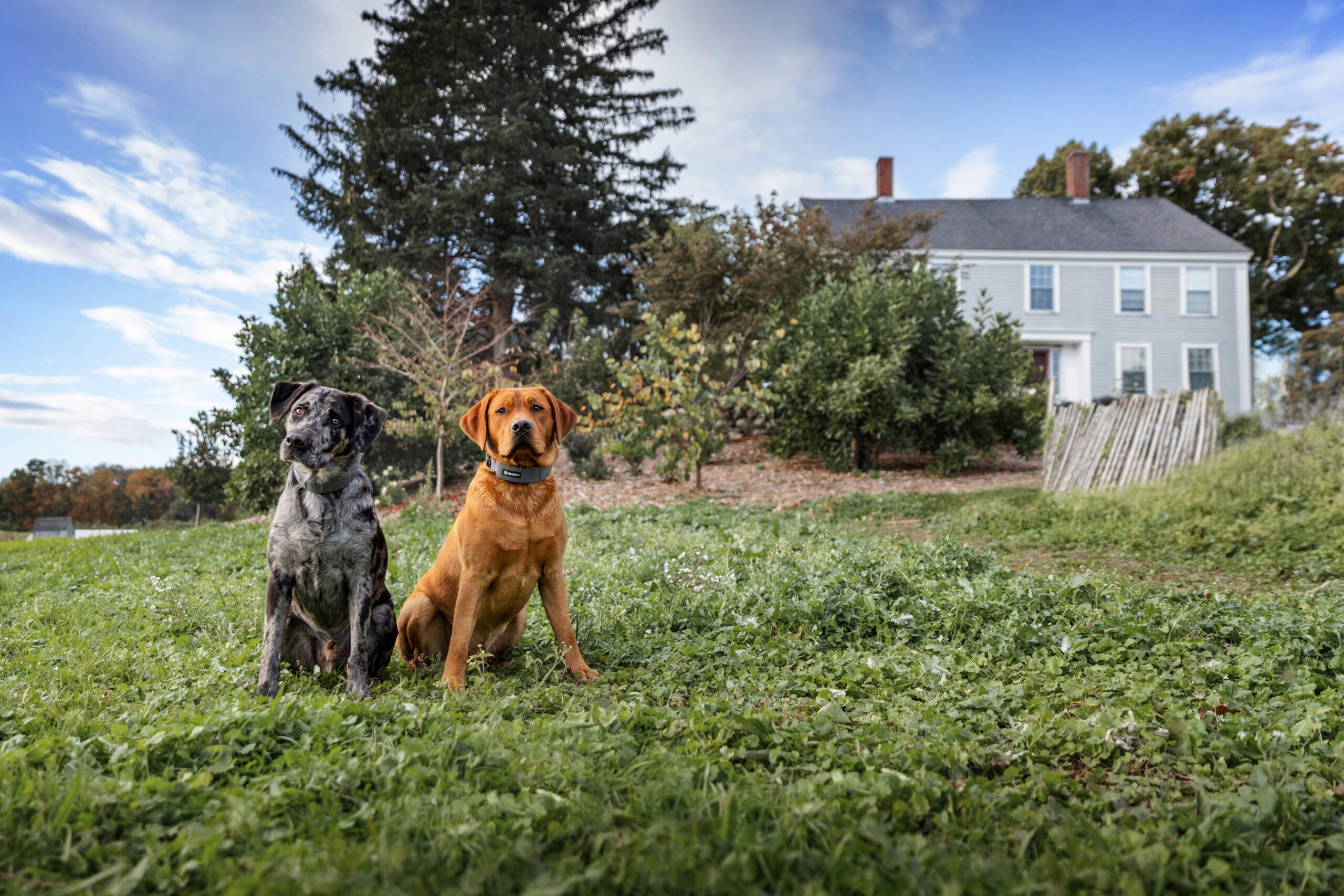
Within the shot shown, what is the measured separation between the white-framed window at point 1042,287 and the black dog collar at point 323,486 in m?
23.7

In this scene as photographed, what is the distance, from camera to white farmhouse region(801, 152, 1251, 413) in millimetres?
22031

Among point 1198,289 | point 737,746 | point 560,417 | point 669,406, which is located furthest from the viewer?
point 1198,289

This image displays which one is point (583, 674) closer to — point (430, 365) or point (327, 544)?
point (327, 544)

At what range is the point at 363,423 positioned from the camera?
3.08 m

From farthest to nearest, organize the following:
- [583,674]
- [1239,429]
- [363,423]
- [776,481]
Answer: [776,481], [1239,429], [583,674], [363,423]

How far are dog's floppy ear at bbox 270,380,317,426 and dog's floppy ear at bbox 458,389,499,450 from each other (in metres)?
0.68

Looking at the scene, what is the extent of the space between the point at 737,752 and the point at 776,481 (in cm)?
1034

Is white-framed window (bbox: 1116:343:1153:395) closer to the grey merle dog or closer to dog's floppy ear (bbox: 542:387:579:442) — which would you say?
dog's floppy ear (bbox: 542:387:579:442)

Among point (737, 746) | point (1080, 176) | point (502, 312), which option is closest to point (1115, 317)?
point (1080, 176)

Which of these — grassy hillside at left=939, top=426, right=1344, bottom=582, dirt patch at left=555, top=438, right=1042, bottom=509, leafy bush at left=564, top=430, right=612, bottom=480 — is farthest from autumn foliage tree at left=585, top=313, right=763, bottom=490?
grassy hillside at left=939, top=426, right=1344, bottom=582

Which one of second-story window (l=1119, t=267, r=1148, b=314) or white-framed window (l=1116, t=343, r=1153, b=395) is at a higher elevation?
second-story window (l=1119, t=267, r=1148, b=314)

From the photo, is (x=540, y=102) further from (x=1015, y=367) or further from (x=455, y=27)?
(x=1015, y=367)

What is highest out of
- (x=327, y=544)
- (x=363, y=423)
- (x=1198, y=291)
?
(x=1198, y=291)

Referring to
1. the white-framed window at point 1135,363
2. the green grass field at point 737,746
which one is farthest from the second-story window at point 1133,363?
the green grass field at point 737,746
